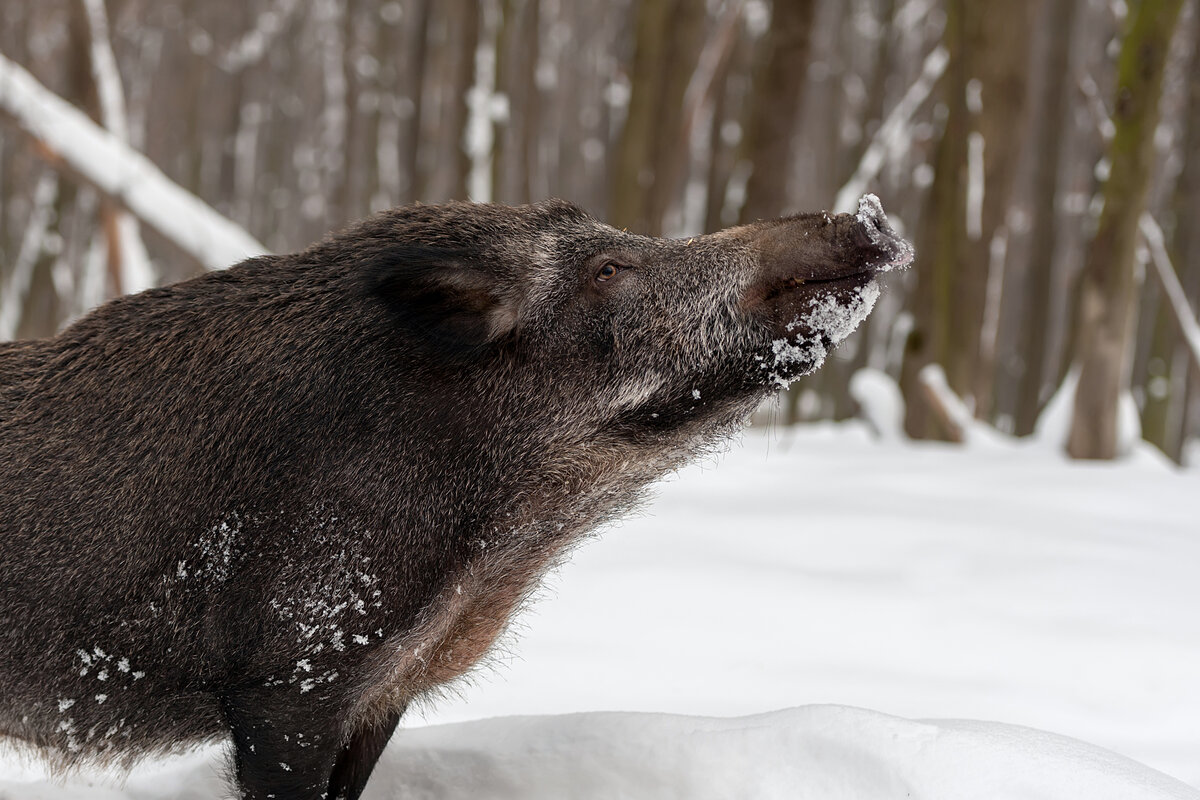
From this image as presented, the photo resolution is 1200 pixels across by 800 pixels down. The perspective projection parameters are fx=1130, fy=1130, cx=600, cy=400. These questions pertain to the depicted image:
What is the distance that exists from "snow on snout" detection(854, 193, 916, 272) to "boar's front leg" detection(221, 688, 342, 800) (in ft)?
5.05

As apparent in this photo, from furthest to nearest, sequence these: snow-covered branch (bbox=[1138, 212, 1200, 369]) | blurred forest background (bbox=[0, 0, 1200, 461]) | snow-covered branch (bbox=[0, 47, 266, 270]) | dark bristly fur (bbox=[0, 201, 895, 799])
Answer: snow-covered branch (bbox=[1138, 212, 1200, 369]), blurred forest background (bbox=[0, 0, 1200, 461]), snow-covered branch (bbox=[0, 47, 266, 270]), dark bristly fur (bbox=[0, 201, 895, 799])

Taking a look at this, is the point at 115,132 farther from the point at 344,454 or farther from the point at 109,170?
the point at 344,454

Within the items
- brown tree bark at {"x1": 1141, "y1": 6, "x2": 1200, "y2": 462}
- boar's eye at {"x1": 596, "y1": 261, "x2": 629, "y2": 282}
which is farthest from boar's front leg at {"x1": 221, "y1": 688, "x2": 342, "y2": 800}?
brown tree bark at {"x1": 1141, "y1": 6, "x2": 1200, "y2": 462}

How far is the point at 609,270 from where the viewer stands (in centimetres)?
280

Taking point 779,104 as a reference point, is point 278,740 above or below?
below

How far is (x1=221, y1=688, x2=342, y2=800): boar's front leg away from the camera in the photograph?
241cm

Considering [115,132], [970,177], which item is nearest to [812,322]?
[115,132]

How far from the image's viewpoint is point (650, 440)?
2717 mm

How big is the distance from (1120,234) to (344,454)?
5.45m

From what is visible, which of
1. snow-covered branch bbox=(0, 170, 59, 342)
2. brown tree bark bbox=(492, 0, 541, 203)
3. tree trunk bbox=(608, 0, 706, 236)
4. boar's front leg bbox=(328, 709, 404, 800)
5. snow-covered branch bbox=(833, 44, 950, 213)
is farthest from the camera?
snow-covered branch bbox=(0, 170, 59, 342)

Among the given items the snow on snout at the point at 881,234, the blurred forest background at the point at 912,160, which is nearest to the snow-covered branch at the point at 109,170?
the blurred forest background at the point at 912,160

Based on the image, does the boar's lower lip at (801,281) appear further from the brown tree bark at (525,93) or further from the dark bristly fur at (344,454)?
the brown tree bark at (525,93)

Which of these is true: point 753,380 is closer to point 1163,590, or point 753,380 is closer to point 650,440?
point 650,440

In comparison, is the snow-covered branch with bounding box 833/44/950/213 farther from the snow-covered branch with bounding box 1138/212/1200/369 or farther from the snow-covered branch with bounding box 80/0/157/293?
the snow-covered branch with bounding box 80/0/157/293
